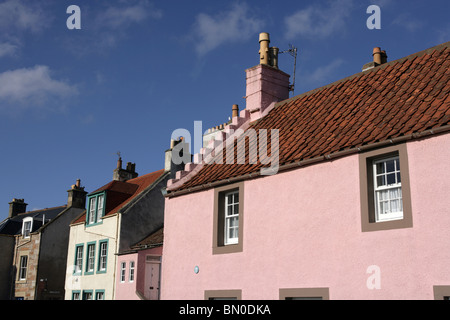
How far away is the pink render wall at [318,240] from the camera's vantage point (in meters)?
10.3

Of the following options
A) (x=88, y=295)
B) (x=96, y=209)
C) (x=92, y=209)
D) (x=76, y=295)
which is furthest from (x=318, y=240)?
(x=76, y=295)

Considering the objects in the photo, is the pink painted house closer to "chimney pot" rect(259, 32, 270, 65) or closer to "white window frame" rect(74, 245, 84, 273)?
"chimney pot" rect(259, 32, 270, 65)

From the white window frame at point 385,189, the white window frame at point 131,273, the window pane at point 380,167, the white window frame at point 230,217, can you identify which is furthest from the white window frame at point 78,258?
the window pane at point 380,167

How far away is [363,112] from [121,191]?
2012cm

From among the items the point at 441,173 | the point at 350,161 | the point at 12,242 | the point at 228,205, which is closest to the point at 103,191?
the point at 12,242

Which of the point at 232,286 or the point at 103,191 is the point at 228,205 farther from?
the point at 103,191

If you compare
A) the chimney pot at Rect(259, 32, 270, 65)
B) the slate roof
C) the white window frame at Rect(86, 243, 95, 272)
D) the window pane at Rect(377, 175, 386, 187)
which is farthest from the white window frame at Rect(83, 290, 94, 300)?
the window pane at Rect(377, 175, 386, 187)

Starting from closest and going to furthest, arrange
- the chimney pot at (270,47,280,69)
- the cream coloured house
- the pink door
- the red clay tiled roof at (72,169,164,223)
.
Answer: the chimney pot at (270,47,280,69)
the pink door
the cream coloured house
the red clay tiled roof at (72,169,164,223)

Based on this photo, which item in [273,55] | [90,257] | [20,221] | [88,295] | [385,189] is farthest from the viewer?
[20,221]

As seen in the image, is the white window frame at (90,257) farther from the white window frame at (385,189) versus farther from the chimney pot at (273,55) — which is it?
the white window frame at (385,189)

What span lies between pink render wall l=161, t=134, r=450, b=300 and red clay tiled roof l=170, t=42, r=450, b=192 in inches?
20.3

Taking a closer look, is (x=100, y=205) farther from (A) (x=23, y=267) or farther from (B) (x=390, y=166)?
(B) (x=390, y=166)

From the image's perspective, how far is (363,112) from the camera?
13.5 metres

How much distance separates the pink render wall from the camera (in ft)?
33.7
